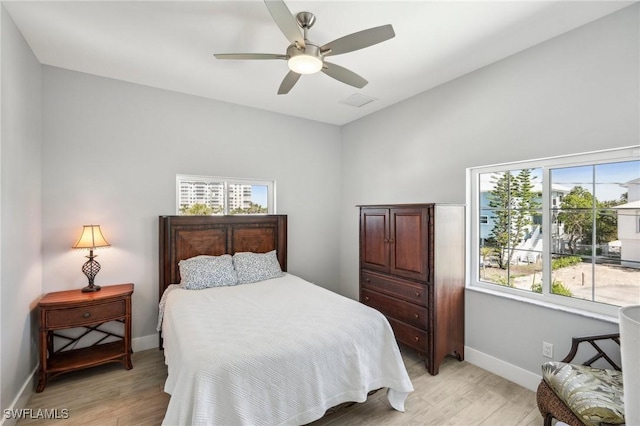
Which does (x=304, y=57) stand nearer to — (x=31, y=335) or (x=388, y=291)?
(x=388, y=291)

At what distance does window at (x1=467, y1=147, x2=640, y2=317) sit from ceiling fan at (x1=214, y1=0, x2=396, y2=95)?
181cm

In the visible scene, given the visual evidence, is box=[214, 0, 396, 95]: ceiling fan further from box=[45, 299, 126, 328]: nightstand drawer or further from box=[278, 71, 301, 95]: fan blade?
box=[45, 299, 126, 328]: nightstand drawer

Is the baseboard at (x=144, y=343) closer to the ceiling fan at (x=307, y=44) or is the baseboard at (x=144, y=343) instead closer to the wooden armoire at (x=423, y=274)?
the wooden armoire at (x=423, y=274)

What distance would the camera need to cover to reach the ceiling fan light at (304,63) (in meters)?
2.06

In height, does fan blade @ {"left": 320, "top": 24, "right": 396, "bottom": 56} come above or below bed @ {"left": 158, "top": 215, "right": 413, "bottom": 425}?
above

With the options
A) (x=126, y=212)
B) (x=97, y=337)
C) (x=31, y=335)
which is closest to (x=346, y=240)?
(x=126, y=212)

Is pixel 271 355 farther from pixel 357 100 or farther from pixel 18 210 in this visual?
pixel 357 100

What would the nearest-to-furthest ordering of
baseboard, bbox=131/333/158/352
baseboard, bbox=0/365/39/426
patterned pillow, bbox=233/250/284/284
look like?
baseboard, bbox=0/365/39/426, baseboard, bbox=131/333/158/352, patterned pillow, bbox=233/250/284/284

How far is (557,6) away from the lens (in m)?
2.07

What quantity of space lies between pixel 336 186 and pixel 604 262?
129 inches

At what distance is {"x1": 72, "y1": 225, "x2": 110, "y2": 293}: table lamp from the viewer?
2.84m

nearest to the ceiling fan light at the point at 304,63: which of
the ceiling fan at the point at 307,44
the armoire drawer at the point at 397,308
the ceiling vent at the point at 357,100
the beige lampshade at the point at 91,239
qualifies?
the ceiling fan at the point at 307,44

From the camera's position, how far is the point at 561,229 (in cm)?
254

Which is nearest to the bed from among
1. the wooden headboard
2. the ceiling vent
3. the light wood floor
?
the light wood floor
